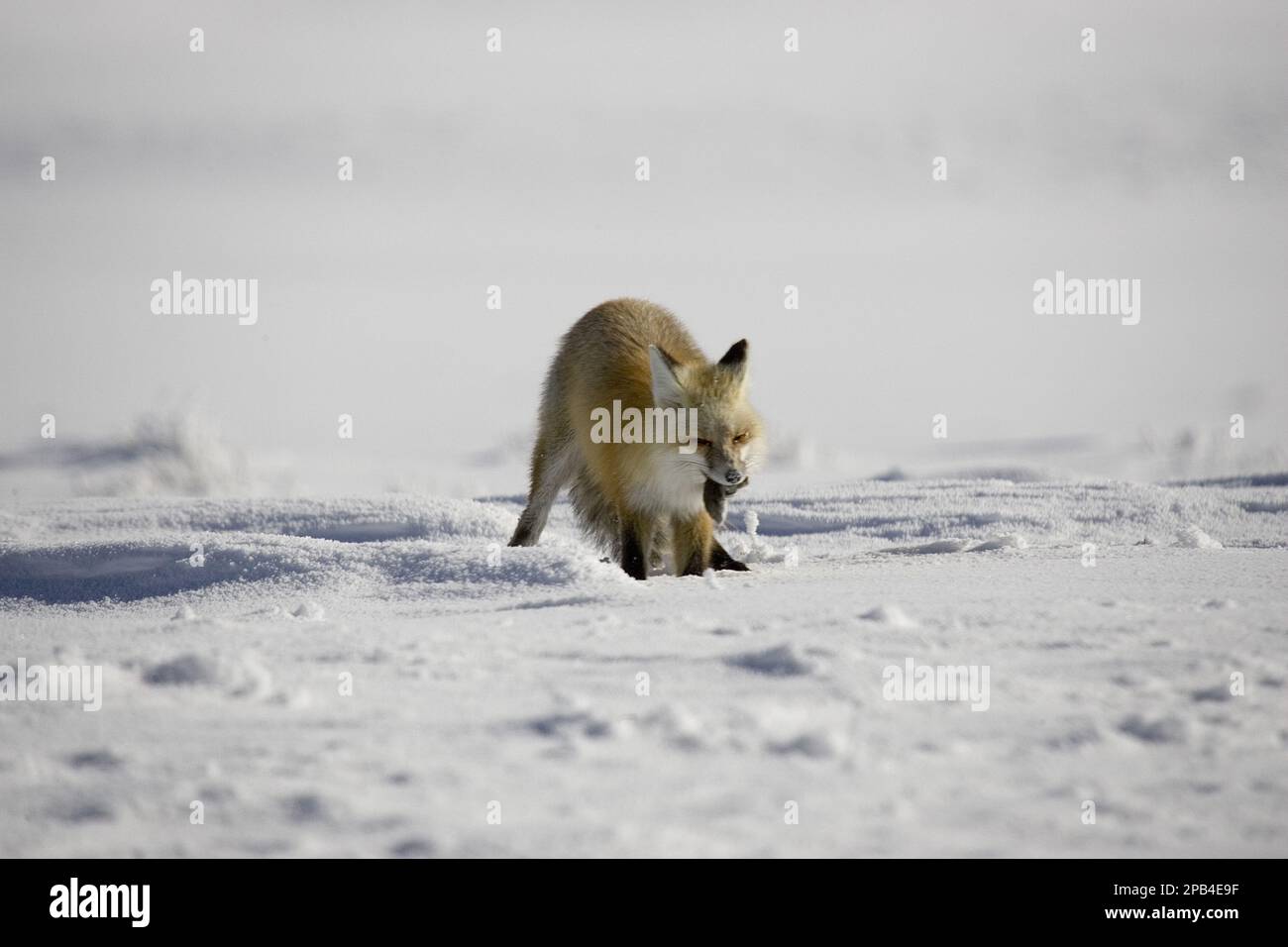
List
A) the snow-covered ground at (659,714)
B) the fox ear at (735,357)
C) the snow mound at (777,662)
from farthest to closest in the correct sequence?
the fox ear at (735,357), the snow mound at (777,662), the snow-covered ground at (659,714)

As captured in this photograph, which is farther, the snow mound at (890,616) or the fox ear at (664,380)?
→ the fox ear at (664,380)

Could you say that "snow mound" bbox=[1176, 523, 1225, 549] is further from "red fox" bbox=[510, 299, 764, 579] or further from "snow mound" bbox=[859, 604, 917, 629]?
"snow mound" bbox=[859, 604, 917, 629]

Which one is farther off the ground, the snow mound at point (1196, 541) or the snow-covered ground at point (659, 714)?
the snow-covered ground at point (659, 714)

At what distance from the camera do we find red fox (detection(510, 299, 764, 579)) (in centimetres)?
659

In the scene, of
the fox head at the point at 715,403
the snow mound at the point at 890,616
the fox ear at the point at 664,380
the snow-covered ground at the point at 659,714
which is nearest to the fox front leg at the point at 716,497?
the fox head at the point at 715,403

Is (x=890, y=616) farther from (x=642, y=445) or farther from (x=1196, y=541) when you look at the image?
(x=1196, y=541)

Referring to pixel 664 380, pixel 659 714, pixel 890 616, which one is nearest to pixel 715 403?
pixel 664 380

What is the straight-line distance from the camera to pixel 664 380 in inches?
260

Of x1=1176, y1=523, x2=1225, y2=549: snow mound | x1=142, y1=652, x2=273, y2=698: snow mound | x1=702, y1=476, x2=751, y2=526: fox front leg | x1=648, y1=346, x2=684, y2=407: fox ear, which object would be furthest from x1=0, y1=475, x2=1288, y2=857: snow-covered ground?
x1=648, y1=346, x2=684, y2=407: fox ear

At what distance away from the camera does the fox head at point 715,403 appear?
648cm

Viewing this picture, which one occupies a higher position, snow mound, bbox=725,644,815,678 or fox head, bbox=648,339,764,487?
fox head, bbox=648,339,764,487

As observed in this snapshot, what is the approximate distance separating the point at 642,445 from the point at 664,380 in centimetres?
41

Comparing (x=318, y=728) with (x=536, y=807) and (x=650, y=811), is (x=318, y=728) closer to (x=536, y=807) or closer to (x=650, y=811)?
A: (x=536, y=807)

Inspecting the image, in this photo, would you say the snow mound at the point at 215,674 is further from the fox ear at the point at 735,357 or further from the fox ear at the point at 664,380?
the fox ear at the point at 735,357
